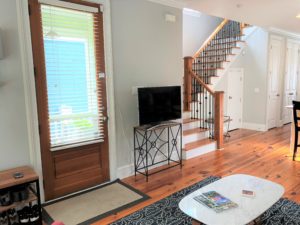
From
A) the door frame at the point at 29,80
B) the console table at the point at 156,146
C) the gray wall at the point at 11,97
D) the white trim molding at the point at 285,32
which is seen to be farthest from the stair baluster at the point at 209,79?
the gray wall at the point at 11,97

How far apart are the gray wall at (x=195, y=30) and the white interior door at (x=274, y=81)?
215 cm

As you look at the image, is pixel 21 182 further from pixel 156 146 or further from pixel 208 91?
pixel 208 91

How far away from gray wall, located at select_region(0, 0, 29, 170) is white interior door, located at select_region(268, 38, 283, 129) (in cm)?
619

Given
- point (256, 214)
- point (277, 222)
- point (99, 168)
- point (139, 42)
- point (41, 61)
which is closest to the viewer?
point (256, 214)

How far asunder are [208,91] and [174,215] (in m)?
3.21

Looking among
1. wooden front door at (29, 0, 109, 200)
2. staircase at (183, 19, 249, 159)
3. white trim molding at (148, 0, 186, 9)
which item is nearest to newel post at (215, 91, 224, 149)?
staircase at (183, 19, 249, 159)

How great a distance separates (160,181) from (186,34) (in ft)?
16.8

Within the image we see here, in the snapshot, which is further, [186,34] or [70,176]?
[186,34]

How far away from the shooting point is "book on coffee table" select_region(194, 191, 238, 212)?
2123 millimetres

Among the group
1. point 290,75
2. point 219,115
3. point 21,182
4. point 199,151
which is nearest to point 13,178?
point 21,182

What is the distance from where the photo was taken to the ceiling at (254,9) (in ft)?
13.4

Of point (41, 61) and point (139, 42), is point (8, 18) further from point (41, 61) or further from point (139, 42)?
point (139, 42)

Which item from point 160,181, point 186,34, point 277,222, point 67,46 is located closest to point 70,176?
point 160,181

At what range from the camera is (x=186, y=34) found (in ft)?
24.3
